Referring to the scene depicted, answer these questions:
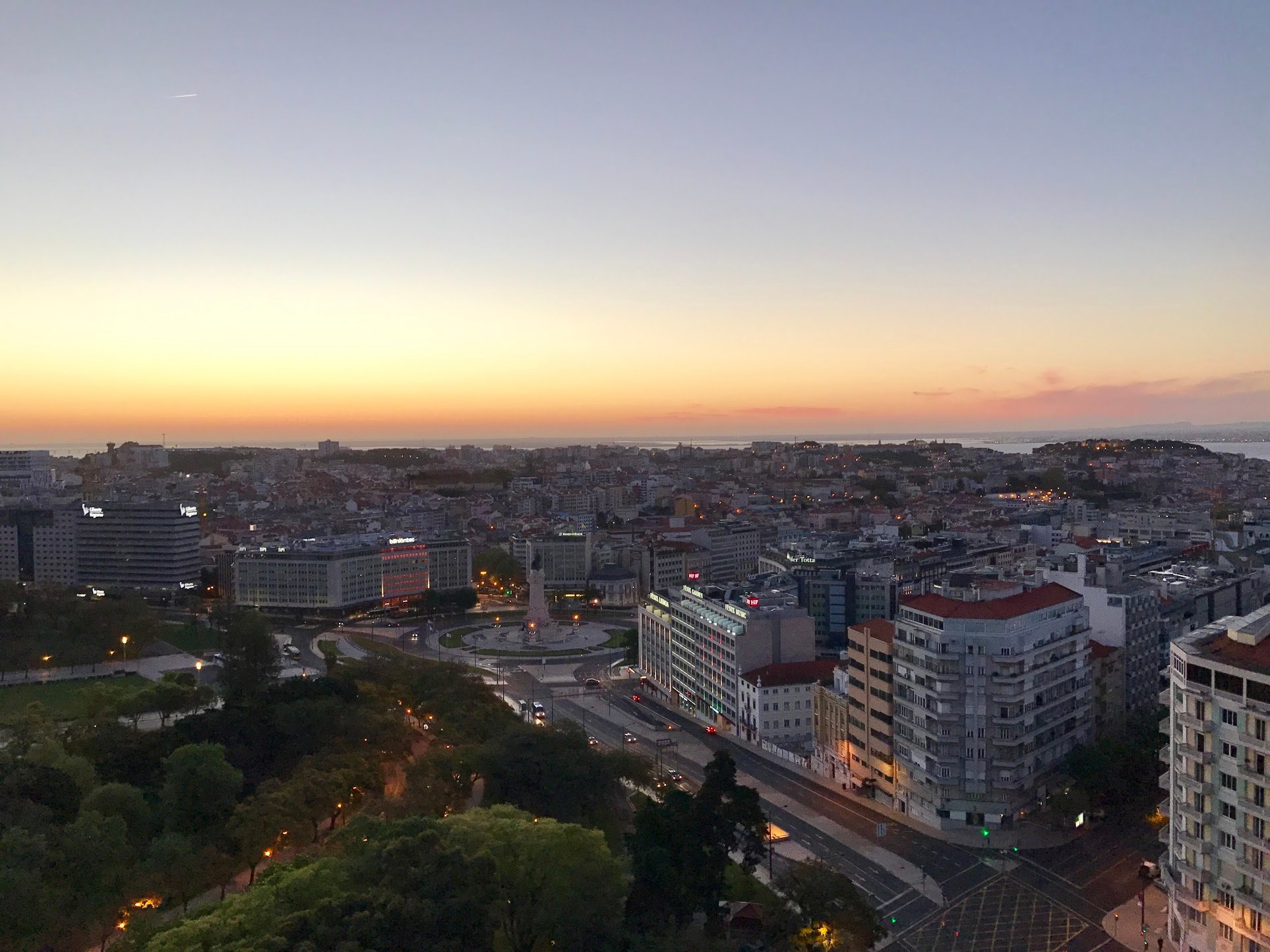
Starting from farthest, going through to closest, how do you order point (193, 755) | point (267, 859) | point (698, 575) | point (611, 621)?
1. point (698, 575)
2. point (611, 621)
3. point (193, 755)
4. point (267, 859)

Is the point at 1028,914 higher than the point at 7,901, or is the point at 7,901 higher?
the point at 7,901

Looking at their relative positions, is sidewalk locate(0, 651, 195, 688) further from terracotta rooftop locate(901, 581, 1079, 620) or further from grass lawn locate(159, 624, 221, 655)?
terracotta rooftop locate(901, 581, 1079, 620)

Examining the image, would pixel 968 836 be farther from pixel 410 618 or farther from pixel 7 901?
pixel 410 618

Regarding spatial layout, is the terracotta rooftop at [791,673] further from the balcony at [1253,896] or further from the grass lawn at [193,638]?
the grass lawn at [193,638]

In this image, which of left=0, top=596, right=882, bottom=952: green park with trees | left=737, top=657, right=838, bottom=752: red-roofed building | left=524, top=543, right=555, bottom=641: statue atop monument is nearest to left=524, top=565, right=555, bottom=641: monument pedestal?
left=524, top=543, right=555, bottom=641: statue atop monument

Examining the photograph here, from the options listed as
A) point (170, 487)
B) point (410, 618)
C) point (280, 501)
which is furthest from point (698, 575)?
point (170, 487)

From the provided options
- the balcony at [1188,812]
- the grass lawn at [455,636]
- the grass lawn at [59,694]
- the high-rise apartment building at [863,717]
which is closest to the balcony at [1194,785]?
the balcony at [1188,812]

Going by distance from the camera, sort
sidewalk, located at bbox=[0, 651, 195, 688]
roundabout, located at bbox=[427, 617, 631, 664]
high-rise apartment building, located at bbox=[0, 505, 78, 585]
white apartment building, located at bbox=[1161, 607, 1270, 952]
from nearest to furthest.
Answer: white apartment building, located at bbox=[1161, 607, 1270, 952] < sidewalk, located at bbox=[0, 651, 195, 688] < roundabout, located at bbox=[427, 617, 631, 664] < high-rise apartment building, located at bbox=[0, 505, 78, 585]

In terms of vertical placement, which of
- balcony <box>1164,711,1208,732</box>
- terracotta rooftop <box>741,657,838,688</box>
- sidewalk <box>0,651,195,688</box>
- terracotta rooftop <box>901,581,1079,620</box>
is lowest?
sidewalk <box>0,651,195,688</box>
